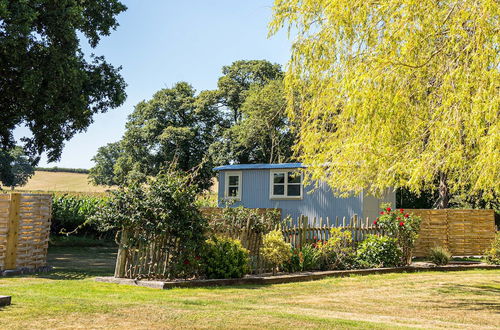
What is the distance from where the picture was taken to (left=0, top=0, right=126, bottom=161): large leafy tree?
18234mm

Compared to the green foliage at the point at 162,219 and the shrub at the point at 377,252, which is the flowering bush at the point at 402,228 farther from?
the green foliage at the point at 162,219

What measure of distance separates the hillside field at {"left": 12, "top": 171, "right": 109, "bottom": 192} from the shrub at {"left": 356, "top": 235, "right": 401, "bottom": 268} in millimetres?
74242

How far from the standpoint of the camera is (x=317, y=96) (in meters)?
11.9

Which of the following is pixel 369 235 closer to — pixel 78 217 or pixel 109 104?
pixel 109 104

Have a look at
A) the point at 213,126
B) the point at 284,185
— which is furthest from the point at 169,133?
the point at 284,185

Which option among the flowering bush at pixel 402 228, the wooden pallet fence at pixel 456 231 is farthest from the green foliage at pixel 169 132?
the flowering bush at pixel 402 228

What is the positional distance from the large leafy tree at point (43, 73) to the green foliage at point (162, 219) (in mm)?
9176

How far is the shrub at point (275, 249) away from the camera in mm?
12742

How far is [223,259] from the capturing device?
11.5 meters

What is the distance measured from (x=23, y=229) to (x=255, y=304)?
7.12 meters

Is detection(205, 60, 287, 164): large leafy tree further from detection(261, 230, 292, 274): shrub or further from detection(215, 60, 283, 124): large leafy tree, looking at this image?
detection(261, 230, 292, 274): shrub

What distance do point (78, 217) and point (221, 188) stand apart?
23.0 feet

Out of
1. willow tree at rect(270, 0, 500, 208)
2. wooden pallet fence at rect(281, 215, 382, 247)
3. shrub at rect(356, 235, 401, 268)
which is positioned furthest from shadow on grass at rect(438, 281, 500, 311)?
wooden pallet fence at rect(281, 215, 382, 247)

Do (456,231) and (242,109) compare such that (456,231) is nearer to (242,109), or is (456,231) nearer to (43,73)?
(43,73)
